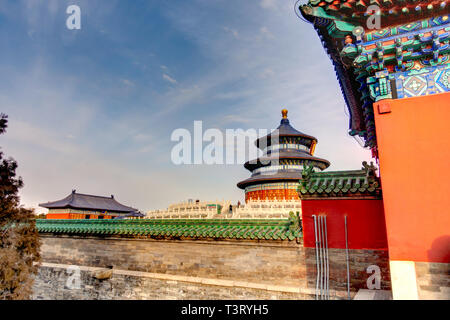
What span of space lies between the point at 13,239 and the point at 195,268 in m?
5.03

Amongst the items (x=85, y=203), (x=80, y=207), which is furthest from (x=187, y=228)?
(x=85, y=203)

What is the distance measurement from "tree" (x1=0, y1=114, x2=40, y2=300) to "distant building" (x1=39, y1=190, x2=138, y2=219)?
25930mm

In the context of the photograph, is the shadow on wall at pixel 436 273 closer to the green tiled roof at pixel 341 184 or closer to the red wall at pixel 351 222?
the red wall at pixel 351 222

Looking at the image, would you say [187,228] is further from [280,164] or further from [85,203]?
[85,203]

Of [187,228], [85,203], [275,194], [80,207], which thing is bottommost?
[187,228]

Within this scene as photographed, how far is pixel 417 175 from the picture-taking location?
5.06 metres

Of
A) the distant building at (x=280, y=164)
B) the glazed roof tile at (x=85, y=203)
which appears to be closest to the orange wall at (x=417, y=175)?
the distant building at (x=280, y=164)

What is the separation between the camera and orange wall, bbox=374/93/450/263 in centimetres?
482

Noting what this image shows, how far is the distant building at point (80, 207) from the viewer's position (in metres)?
34.4

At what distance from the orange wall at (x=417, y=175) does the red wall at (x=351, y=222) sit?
230 centimetres

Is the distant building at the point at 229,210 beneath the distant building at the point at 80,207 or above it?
beneath

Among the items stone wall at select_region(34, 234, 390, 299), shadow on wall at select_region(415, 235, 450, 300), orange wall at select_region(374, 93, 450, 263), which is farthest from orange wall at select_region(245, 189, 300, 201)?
shadow on wall at select_region(415, 235, 450, 300)
